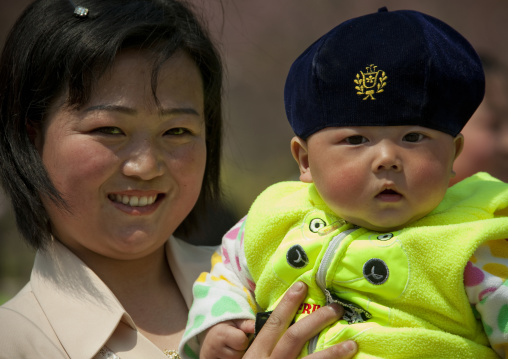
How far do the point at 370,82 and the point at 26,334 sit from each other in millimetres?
1306

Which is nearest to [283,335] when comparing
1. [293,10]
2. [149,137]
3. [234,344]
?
[234,344]

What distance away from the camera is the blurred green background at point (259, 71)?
4426 millimetres

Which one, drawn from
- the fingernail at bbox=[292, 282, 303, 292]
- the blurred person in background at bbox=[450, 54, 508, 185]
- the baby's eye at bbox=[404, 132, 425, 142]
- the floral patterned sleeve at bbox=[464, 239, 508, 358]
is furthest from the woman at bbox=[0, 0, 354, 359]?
the blurred person in background at bbox=[450, 54, 508, 185]

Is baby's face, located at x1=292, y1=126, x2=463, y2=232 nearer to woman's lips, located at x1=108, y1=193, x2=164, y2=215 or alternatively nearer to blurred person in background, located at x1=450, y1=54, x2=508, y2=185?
woman's lips, located at x1=108, y1=193, x2=164, y2=215

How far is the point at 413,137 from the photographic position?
175cm

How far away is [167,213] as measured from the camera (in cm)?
230

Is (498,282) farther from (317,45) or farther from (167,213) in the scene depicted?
(167,213)

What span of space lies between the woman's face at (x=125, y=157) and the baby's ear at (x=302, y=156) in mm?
463

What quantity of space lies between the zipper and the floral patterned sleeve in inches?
13.9

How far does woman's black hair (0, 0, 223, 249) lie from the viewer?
213 centimetres

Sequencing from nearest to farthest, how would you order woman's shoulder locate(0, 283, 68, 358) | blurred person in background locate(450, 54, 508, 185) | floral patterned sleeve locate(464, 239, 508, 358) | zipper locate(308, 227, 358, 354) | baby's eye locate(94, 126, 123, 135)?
floral patterned sleeve locate(464, 239, 508, 358) → zipper locate(308, 227, 358, 354) → woman's shoulder locate(0, 283, 68, 358) → baby's eye locate(94, 126, 123, 135) → blurred person in background locate(450, 54, 508, 185)

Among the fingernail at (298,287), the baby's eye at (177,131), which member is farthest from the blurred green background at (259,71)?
the fingernail at (298,287)

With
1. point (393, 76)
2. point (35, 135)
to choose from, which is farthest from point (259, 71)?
point (393, 76)

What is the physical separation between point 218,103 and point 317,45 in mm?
857
